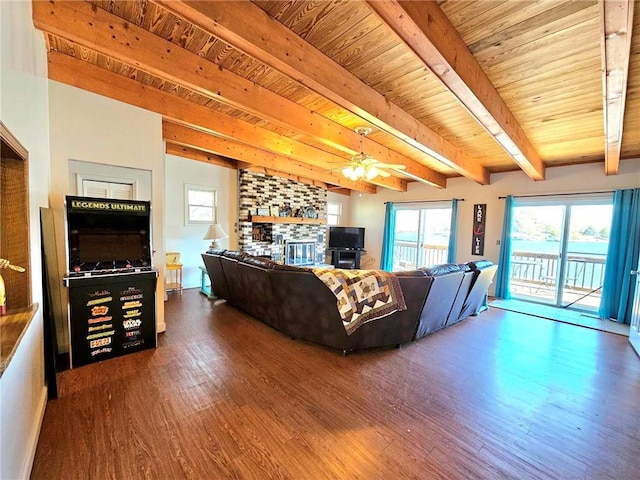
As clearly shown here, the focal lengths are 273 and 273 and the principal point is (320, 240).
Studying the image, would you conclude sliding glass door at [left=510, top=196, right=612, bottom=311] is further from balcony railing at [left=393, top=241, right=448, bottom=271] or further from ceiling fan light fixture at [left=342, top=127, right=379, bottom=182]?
ceiling fan light fixture at [left=342, top=127, right=379, bottom=182]

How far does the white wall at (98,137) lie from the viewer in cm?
253

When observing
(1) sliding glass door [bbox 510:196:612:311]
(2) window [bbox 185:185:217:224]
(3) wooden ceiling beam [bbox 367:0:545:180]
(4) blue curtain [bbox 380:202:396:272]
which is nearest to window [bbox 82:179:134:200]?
(2) window [bbox 185:185:217:224]

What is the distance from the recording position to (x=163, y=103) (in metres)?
3.00

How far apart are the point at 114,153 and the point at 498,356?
4.49m

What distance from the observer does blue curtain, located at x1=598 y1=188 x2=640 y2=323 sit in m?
4.00

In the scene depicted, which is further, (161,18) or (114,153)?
(114,153)

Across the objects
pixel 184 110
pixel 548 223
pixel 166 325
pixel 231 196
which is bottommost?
pixel 166 325

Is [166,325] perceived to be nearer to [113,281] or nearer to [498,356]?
[113,281]

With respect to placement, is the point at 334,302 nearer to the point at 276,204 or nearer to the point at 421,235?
the point at 276,204

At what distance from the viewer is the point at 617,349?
3.11 m

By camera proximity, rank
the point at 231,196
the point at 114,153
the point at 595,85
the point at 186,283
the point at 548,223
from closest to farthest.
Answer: the point at 595,85
the point at 114,153
the point at 548,223
the point at 186,283
the point at 231,196

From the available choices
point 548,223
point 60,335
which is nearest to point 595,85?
point 548,223

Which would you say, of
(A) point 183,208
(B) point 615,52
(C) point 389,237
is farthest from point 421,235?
(A) point 183,208

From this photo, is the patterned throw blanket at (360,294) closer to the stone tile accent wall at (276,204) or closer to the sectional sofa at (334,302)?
the sectional sofa at (334,302)
